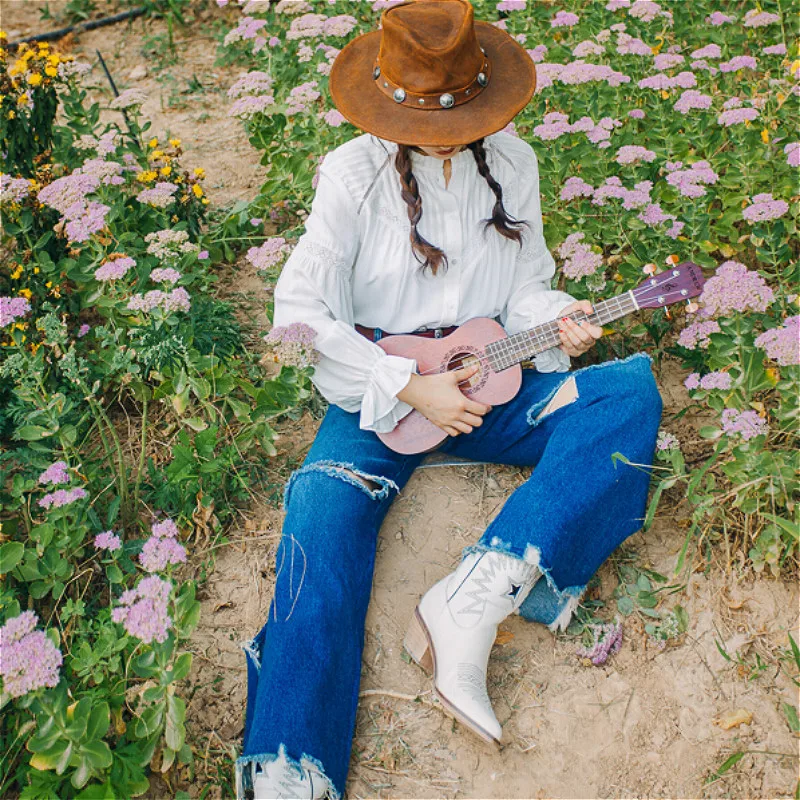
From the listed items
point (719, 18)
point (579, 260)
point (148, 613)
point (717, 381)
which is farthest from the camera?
point (719, 18)

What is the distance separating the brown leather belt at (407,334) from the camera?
2400 mm

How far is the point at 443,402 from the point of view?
2225mm

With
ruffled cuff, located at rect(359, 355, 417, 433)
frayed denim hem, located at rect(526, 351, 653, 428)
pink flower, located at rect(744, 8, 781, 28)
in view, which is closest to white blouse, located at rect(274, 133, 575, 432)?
ruffled cuff, located at rect(359, 355, 417, 433)

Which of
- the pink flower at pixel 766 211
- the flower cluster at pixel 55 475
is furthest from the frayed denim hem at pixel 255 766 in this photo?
the pink flower at pixel 766 211

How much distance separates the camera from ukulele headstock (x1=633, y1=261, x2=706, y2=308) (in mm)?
2232

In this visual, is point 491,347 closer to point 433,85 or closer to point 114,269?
point 433,85

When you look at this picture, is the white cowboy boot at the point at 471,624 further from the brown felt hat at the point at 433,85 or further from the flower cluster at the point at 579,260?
the brown felt hat at the point at 433,85

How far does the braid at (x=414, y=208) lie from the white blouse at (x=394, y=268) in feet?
0.11

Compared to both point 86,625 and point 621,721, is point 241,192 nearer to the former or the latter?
point 86,625

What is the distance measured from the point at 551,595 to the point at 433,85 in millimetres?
1367

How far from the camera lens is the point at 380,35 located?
87.5 inches

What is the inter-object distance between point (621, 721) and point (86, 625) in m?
1.41

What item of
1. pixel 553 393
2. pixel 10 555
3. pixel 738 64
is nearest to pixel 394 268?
pixel 553 393

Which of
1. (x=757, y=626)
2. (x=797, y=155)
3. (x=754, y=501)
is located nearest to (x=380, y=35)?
(x=797, y=155)
